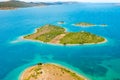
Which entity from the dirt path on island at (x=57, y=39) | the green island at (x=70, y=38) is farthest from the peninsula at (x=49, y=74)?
the dirt path on island at (x=57, y=39)

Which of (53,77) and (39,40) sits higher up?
(53,77)

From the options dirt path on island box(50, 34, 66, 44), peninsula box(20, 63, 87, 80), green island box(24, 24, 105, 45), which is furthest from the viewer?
dirt path on island box(50, 34, 66, 44)

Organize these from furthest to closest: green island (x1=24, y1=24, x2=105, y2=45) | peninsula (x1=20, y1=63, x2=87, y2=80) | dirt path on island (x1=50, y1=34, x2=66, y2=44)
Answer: dirt path on island (x1=50, y1=34, x2=66, y2=44) < green island (x1=24, y1=24, x2=105, y2=45) < peninsula (x1=20, y1=63, x2=87, y2=80)

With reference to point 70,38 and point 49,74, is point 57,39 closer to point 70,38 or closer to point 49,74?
point 70,38

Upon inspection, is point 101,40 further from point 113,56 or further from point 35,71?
point 35,71

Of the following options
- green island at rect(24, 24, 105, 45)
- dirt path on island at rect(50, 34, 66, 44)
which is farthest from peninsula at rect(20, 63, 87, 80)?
dirt path on island at rect(50, 34, 66, 44)

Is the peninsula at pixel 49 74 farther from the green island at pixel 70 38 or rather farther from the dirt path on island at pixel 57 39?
the dirt path on island at pixel 57 39

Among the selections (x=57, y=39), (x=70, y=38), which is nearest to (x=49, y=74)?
(x=70, y=38)

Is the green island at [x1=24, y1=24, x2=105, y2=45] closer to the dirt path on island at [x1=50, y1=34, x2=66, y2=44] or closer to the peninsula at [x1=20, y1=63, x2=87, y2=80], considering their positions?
the dirt path on island at [x1=50, y1=34, x2=66, y2=44]

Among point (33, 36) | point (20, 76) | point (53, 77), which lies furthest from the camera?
point (33, 36)

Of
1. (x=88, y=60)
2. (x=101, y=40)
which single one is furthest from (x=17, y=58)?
(x=101, y=40)

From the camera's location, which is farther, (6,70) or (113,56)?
(113,56)
